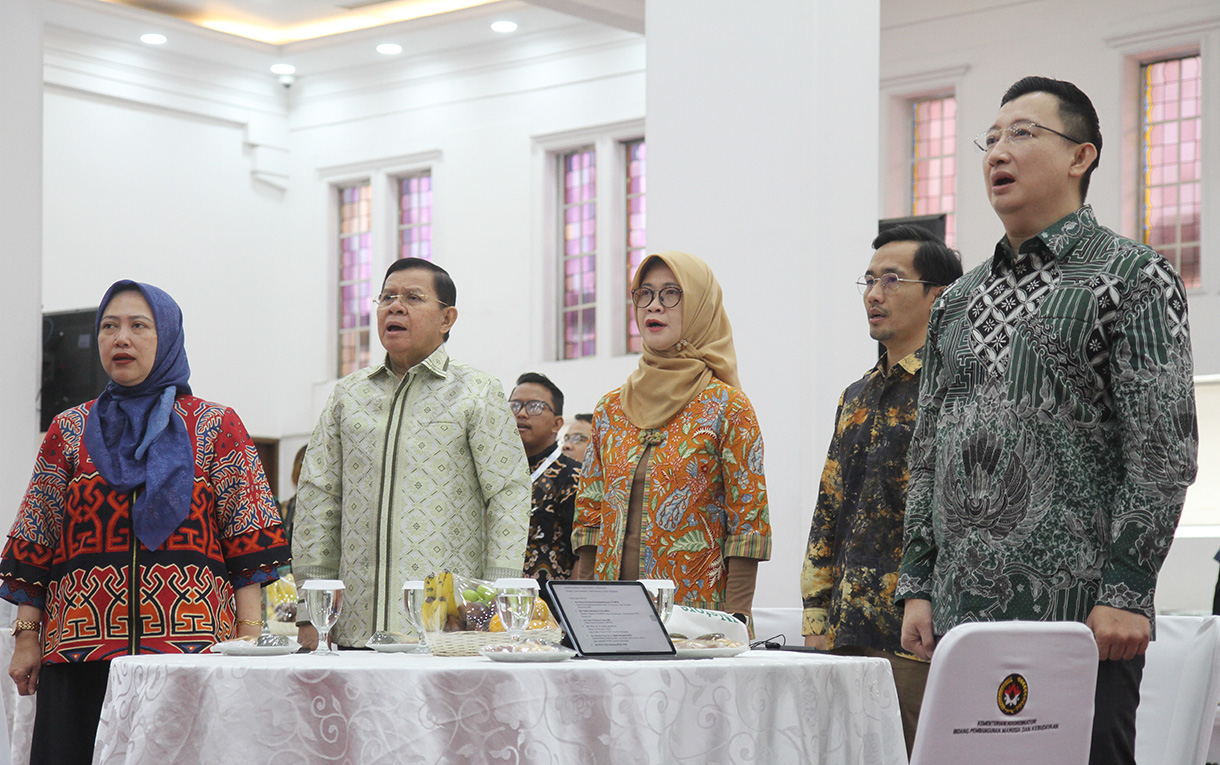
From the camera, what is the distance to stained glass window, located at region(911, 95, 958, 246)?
35.9ft

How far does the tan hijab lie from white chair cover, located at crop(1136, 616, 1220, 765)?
1.17 meters

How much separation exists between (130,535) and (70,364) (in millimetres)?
7041

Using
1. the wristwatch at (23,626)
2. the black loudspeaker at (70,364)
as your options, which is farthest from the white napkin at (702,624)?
the black loudspeaker at (70,364)

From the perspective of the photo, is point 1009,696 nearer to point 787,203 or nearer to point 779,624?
point 779,624

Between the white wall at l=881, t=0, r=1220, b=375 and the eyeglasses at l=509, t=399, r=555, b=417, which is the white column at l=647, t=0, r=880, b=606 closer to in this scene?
the eyeglasses at l=509, t=399, r=555, b=417

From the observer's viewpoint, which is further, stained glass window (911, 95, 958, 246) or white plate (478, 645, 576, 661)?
stained glass window (911, 95, 958, 246)

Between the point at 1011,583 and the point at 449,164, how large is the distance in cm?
1130

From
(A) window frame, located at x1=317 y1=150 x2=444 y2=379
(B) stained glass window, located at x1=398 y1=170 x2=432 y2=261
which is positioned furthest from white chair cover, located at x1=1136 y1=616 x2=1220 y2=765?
(B) stained glass window, located at x1=398 y1=170 x2=432 y2=261

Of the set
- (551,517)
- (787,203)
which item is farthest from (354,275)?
(551,517)

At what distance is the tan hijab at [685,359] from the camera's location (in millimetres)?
3654

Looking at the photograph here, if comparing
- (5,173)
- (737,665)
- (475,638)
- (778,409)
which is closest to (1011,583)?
(737,665)

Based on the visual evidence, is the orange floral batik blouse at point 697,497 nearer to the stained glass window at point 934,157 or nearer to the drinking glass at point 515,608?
the drinking glass at point 515,608

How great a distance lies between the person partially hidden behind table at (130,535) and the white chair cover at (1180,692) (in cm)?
195

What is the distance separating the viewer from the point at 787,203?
211 inches
